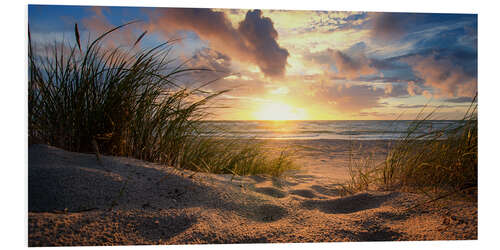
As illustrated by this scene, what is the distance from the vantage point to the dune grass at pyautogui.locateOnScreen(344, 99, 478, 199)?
69.1 inches

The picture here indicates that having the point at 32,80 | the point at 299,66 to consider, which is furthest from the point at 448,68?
the point at 32,80

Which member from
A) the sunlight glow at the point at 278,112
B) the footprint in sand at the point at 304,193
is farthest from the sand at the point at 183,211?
the sunlight glow at the point at 278,112

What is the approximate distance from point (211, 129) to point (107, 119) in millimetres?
948

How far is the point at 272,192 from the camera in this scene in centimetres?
208

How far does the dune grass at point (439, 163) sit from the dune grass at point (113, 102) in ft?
4.79

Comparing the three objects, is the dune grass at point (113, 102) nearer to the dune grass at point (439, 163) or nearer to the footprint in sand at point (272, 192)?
the footprint in sand at point (272, 192)

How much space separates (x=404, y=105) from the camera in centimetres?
263

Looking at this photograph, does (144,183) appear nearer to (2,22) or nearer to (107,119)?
(107,119)

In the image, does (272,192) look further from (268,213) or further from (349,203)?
(349,203)

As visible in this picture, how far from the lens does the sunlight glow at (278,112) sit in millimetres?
2646

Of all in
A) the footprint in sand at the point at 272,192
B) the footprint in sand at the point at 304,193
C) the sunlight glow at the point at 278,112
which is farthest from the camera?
the sunlight glow at the point at 278,112

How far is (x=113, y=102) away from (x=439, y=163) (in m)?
2.13

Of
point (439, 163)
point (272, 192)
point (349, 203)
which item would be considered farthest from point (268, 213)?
point (439, 163)

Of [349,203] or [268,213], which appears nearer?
[268,213]
